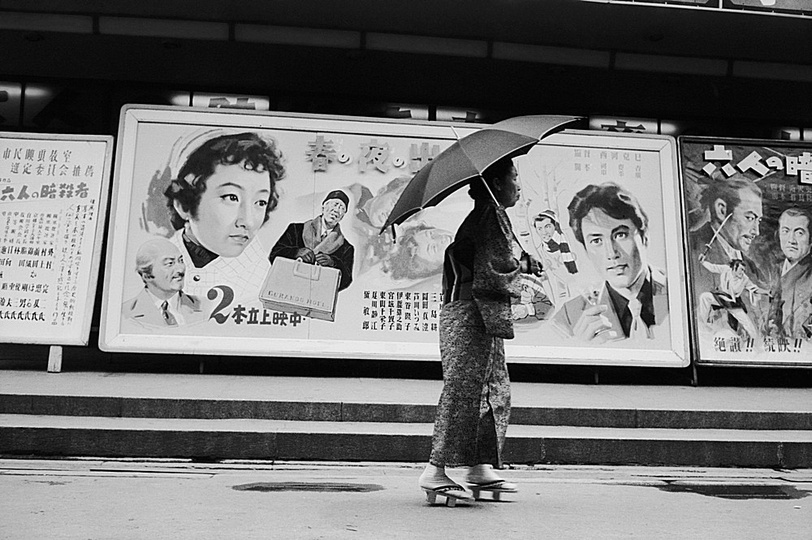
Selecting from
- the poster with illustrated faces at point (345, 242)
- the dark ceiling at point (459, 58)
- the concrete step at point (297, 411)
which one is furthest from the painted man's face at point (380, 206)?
the concrete step at point (297, 411)

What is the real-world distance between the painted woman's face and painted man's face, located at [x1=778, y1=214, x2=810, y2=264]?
18.0ft

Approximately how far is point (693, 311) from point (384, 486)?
4.86 meters

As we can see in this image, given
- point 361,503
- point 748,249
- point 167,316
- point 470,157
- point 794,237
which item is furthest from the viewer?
point 794,237

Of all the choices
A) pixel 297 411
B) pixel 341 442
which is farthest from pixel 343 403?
pixel 341 442

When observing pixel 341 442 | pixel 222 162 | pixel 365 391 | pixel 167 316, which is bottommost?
pixel 341 442

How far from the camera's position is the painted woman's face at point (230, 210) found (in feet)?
28.3

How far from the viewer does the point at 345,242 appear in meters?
8.72

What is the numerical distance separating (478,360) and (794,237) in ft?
19.8

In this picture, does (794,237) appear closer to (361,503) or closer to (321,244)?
(321,244)

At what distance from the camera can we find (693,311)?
883 centimetres

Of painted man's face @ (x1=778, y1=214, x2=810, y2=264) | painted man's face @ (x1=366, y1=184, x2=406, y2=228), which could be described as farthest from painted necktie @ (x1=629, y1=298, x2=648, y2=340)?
painted man's face @ (x1=366, y1=184, x2=406, y2=228)

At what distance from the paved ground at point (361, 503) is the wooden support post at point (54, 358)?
284cm

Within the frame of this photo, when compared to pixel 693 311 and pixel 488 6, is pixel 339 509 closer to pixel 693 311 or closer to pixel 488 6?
pixel 693 311

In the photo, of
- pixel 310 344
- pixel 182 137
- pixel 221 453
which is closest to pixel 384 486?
pixel 221 453
